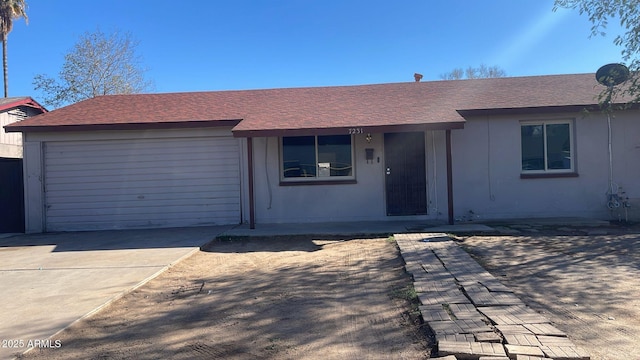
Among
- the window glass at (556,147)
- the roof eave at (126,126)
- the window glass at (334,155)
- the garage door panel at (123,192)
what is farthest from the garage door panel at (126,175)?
the window glass at (556,147)

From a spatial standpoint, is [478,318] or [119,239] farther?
[119,239]

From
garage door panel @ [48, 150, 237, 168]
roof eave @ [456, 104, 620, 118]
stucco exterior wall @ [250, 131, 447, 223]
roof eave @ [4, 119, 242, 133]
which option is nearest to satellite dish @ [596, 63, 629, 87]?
roof eave @ [456, 104, 620, 118]

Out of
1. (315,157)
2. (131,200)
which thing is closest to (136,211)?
(131,200)

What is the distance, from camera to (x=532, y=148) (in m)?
11.8

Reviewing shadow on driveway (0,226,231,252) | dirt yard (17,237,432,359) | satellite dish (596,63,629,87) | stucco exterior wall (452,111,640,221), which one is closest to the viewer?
dirt yard (17,237,432,359)

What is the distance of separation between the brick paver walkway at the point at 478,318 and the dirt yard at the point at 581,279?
250 mm

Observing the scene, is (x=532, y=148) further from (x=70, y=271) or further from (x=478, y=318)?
(x=70, y=271)

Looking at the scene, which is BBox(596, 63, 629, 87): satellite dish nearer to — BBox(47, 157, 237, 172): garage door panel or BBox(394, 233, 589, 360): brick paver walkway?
BBox(394, 233, 589, 360): brick paver walkway

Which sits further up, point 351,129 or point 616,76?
point 616,76

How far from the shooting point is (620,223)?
10859 millimetres

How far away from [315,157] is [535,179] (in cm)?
581

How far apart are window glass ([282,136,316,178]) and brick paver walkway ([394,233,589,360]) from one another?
579 centimetres

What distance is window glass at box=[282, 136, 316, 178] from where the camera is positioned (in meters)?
12.2

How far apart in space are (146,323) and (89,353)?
83 centimetres
